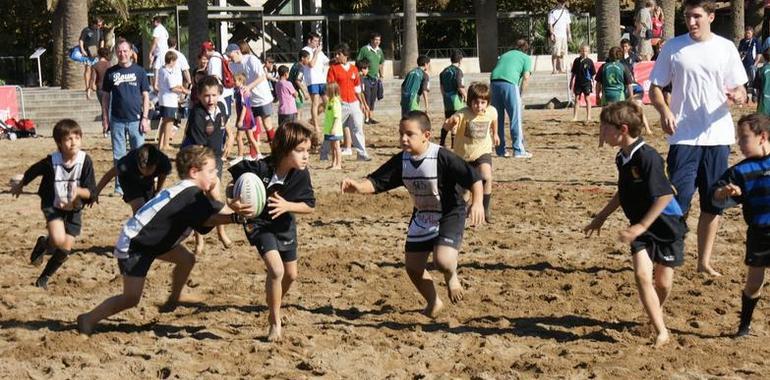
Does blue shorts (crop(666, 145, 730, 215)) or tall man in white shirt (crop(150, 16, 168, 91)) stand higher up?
tall man in white shirt (crop(150, 16, 168, 91))

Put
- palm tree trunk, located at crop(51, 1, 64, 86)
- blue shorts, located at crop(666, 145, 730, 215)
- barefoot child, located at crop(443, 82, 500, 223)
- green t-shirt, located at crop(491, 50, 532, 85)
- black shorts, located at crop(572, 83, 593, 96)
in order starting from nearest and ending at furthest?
blue shorts, located at crop(666, 145, 730, 215) < barefoot child, located at crop(443, 82, 500, 223) < green t-shirt, located at crop(491, 50, 532, 85) < black shorts, located at crop(572, 83, 593, 96) < palm tree trunk, located at crop(51, 1, 64, 86)

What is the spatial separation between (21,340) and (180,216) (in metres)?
1.36

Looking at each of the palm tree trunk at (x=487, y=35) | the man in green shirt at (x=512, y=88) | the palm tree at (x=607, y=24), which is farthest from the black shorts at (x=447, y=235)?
the palm tree trunk at (x=487, y=35)

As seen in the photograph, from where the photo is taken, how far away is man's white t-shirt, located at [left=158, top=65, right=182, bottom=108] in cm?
1891

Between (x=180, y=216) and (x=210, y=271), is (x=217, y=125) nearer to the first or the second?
(x=210, y=271)

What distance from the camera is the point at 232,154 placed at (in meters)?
19.8

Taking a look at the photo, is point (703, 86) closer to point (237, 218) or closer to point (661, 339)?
point (661, 339)

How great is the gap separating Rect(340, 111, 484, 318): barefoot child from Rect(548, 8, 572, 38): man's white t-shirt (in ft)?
84.6

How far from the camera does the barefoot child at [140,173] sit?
9.15 m

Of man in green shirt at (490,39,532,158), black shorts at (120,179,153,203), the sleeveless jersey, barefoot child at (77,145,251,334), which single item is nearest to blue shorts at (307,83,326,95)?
man in green shirt at (490,39,532,158)

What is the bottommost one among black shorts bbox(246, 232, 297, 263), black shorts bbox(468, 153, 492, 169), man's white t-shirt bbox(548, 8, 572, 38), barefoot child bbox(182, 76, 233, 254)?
black shorts bbox(246, 232, 297, 263)

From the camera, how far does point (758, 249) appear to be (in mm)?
7230

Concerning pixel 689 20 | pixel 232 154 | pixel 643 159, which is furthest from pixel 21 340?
pixel 232 154

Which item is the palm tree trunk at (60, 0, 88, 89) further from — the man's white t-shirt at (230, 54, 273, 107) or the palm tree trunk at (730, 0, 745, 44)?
the palm tree trunk at (730, 0, 745, 44)
